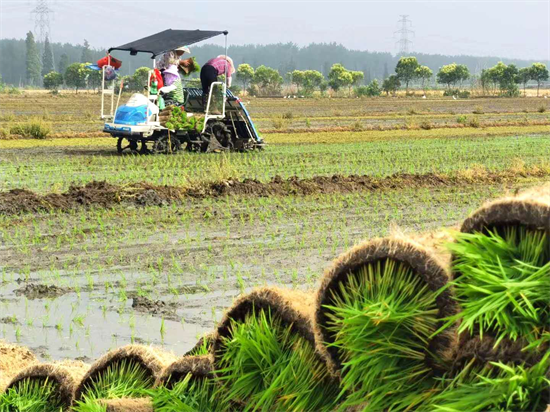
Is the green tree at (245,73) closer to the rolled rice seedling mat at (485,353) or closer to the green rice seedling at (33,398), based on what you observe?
the green rice seedling at (33,398)

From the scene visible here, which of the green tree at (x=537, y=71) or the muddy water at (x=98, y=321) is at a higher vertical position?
the green tree at (x=537, y=71)

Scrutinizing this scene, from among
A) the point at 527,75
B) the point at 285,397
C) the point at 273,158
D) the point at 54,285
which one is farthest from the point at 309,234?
the point at 527,75

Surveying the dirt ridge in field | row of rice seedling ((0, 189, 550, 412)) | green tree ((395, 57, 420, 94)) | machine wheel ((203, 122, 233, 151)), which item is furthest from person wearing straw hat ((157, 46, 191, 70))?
green tree ((395, 57, 420, 94))

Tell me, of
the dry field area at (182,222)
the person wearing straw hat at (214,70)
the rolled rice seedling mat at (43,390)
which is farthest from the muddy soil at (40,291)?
the person wearing straw hat at (214,70)

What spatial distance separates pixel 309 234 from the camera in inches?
445

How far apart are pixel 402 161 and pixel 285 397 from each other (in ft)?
58.6

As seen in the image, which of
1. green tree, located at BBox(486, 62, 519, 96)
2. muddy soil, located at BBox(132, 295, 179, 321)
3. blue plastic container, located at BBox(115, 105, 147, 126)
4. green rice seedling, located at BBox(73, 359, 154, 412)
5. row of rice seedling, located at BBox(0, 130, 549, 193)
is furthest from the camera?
green tree, located at BBox(486, 62, 519, 96)

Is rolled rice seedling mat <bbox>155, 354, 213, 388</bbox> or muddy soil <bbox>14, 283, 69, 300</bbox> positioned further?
muddy soil <bbox>14, 283, 69, 300</bbox>

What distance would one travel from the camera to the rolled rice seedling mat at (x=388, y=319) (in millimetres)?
2816

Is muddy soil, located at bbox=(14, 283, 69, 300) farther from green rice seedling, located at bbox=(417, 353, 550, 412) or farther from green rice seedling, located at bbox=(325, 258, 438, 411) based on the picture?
green rice seedling, located at bbox=(417, 353, 550, 412)

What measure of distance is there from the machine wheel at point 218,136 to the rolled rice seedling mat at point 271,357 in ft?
62.1

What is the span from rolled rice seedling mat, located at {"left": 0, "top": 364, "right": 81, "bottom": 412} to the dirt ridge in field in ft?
29.6

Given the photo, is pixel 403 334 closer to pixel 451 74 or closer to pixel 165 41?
pixel 165 41

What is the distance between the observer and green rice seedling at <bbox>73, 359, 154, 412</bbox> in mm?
4027
